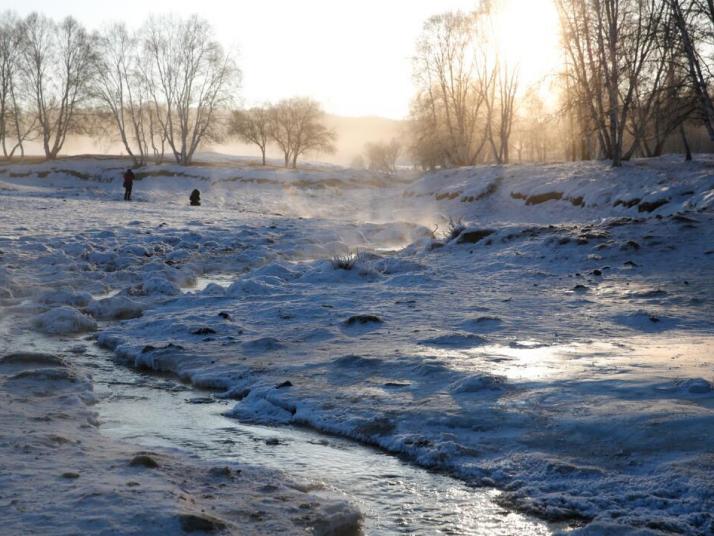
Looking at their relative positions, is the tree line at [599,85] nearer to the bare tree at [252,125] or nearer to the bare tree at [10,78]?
the bare tree at [252,125]

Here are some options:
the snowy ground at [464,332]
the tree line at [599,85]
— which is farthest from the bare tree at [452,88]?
the snowy ground at [464,332]

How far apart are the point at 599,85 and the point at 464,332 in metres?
19.3

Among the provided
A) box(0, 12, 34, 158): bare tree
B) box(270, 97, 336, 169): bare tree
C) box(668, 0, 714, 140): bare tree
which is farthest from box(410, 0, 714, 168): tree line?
box(0, 12, 34, 158): bare tree

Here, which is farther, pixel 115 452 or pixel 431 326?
pixel 431 326

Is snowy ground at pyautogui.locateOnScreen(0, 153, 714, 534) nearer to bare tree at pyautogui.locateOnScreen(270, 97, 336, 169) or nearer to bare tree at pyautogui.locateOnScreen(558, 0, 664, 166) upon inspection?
bare tree at pyautogui.locateOnScreen(558, 0, 664, 166)

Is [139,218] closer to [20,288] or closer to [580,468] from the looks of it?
[20,288]

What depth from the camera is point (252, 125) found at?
68.9m

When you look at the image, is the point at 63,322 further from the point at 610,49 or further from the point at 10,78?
the point at 10,78

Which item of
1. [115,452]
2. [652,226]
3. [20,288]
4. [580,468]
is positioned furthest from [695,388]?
[20,288]

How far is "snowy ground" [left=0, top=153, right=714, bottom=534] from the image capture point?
375 centimetres

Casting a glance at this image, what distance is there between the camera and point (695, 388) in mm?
4488

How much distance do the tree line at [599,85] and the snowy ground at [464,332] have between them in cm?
348

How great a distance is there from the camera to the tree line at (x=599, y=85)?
17.8 meters

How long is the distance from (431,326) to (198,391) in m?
2.70
